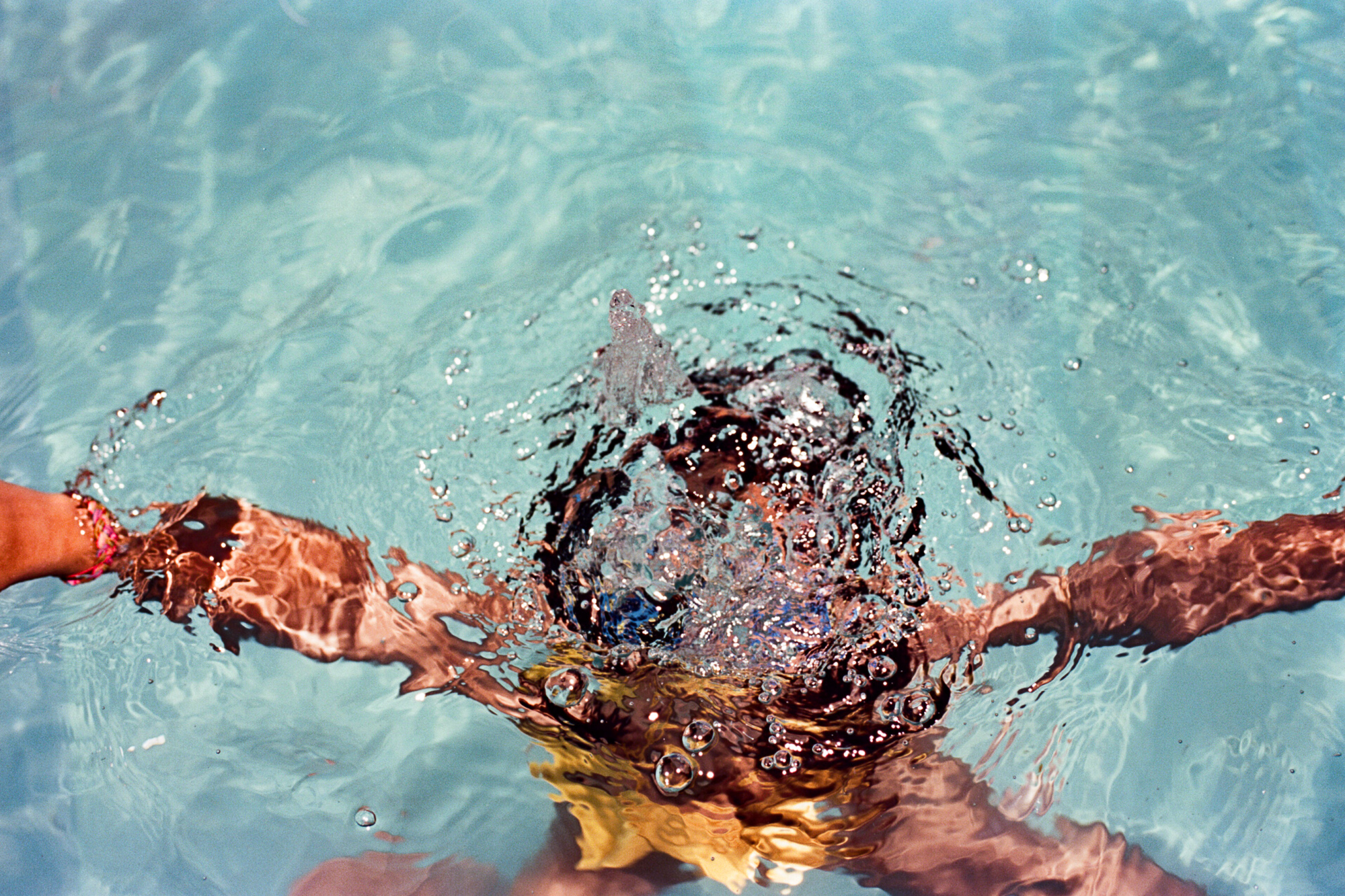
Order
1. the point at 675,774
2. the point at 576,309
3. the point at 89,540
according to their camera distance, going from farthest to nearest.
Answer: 1. the point at 576,309
2. the point at 89,540
3. the point at 675,774

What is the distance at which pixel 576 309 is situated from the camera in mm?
1557

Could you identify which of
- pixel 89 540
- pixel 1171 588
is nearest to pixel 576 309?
pixel 89 540

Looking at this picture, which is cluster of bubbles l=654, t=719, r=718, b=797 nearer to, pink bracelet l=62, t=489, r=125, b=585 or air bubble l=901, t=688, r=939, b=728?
air bubble l=901, t=688, r=939, b=728

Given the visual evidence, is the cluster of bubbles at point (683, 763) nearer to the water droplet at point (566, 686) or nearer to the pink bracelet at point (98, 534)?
the water droplet at point (566, 686)

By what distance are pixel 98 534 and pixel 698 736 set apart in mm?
804

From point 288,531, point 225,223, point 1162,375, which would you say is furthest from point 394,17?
point 1162,375

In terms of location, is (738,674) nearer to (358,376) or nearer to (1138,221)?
(358,376)

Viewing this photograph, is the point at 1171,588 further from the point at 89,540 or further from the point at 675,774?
the point at 89,540

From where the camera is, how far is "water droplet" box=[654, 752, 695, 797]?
109 cm

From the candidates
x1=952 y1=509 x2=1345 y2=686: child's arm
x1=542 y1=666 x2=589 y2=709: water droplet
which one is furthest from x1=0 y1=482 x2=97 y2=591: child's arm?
x1=952 y1=509 x2=1345 y2=686: child's arm

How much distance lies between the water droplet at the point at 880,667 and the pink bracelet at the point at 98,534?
98cm

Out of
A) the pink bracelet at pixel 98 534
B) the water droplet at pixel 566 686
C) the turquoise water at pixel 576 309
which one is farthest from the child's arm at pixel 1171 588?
the pink bracelet at pixel 98 534

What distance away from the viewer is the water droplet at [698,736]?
1096mm

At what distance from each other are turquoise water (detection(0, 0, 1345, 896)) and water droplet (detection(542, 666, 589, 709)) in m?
0.12
